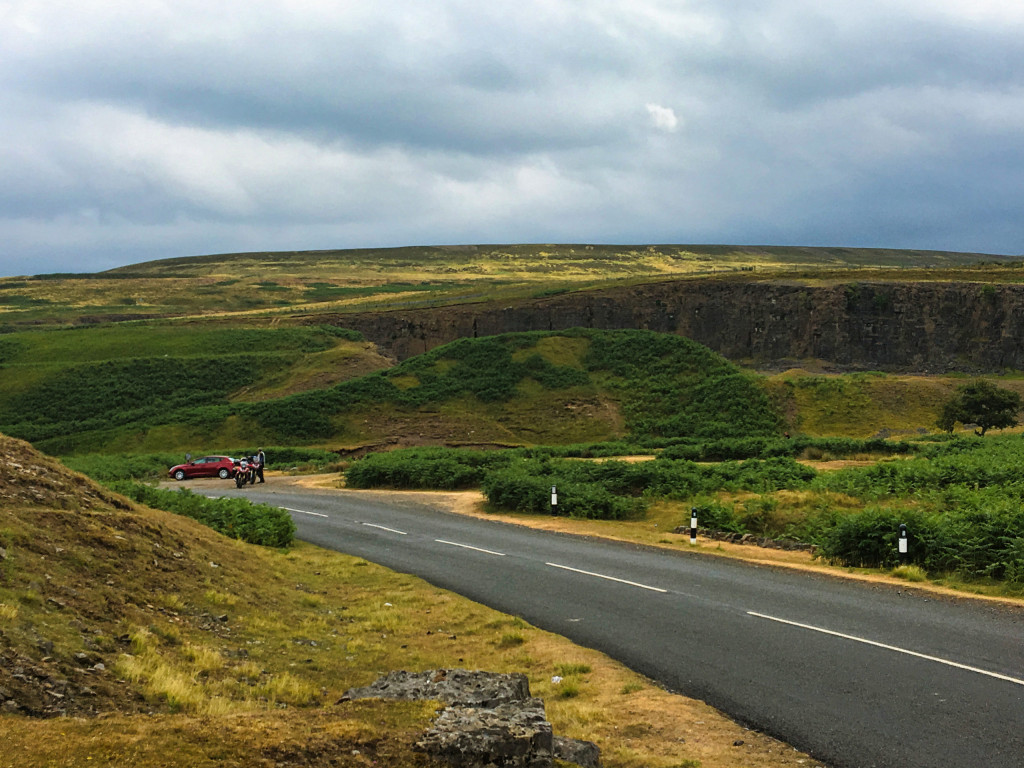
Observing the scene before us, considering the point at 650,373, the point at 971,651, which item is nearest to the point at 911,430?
the point at 650,373

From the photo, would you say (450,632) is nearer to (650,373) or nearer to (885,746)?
(885,746)

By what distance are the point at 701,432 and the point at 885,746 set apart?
52.5 metres

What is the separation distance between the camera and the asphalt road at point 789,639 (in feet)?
25.9

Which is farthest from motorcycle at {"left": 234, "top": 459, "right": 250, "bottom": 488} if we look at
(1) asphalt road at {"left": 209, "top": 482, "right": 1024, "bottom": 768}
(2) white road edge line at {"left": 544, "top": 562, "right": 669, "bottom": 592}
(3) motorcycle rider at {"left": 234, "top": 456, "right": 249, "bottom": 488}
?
(2) white road edge line at {"left": 544, "top": 562, "right": 669, "bottom": 592}

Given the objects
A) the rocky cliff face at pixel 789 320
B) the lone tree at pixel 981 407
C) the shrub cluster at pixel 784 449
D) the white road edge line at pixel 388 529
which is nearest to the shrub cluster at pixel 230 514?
the white road edge line at pixel 388 529

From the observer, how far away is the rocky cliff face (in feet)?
294

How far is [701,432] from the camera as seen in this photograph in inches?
2330

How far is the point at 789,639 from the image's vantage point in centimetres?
1121

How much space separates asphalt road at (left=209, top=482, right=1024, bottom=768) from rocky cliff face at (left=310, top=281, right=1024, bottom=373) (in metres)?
80.1

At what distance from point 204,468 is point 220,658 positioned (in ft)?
122

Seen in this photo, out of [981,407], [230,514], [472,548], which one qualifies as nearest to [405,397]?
[981,407]

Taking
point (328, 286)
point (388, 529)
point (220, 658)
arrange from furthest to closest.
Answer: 1. point (328, 286)
2. point (388, 529)
3. point (220, 658)

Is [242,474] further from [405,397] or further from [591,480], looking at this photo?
[405,397]

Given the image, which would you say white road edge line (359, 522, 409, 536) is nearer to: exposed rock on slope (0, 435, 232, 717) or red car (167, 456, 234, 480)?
exposed rock on slope (0, 435, 232, 717)
